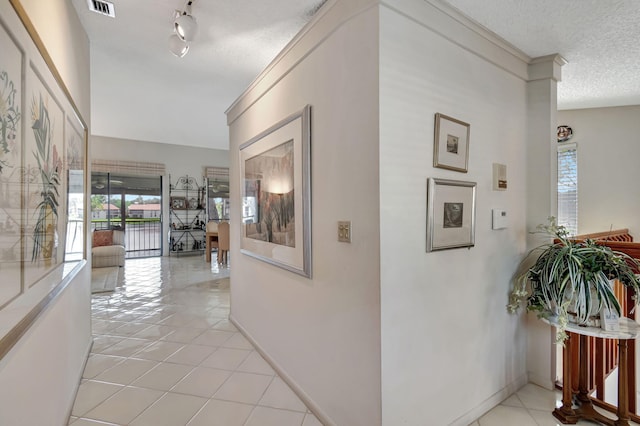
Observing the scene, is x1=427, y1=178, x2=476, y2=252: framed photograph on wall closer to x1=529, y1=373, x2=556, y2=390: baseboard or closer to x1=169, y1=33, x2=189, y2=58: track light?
x1=529, y1=373, x2=556, y2=390: baseboard

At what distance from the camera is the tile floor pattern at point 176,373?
1843mm

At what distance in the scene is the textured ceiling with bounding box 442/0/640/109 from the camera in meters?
1.71

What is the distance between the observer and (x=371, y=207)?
55.8 inches

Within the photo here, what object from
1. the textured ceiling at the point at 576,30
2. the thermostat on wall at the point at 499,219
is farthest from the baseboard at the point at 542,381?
the textured ceiling at the point at 576,30

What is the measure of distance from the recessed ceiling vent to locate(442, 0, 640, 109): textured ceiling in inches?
89.3

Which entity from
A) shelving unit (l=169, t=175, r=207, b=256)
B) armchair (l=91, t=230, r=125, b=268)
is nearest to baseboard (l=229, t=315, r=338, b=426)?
armchair (l=91, t=230, r=125, b=268)

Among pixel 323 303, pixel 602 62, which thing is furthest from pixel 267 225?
pixel 602 62

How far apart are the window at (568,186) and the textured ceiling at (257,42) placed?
63 cm

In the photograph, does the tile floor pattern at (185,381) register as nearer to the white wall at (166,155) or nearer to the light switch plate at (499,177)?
the light switch plate at (499,177)

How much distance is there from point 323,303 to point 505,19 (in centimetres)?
204

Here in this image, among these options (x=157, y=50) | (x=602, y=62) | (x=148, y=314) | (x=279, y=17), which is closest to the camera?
(x=279, y=17)

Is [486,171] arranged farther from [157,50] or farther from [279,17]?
[157,50]

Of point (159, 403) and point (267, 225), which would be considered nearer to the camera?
point (159, 403)

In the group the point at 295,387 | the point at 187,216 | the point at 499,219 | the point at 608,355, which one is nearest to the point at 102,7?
the point at 295,387
